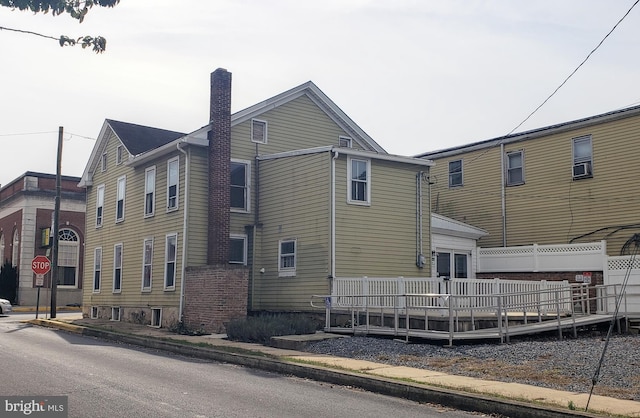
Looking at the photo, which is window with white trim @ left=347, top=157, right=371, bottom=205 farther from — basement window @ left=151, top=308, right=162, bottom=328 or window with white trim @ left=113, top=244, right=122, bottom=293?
window with white trim @ left=113, top=244, right=122, bottom=293

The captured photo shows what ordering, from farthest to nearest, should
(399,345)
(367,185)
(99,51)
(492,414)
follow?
(367,185) < (399,345) < (492,414) < (99,51)

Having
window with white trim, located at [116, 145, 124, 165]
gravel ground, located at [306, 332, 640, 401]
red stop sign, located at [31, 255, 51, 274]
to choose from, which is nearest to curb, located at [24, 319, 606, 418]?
gravel ground, located at [306, 332, 640, 401]

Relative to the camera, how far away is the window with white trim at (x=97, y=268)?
31672 mm

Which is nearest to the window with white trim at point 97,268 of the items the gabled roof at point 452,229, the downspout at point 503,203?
the gabled roof at point 452,229

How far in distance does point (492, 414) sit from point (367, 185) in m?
13.8

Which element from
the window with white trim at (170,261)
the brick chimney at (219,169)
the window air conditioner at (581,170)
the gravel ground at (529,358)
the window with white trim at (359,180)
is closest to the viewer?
the gravel ground at (529,358)

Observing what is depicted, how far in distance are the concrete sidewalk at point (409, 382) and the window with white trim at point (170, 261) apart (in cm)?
612

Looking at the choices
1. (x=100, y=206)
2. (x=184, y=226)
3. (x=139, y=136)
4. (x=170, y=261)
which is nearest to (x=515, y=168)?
(x=184, y=226)

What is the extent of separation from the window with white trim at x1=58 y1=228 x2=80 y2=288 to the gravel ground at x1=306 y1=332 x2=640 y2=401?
3528 cm

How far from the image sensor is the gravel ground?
12078mm

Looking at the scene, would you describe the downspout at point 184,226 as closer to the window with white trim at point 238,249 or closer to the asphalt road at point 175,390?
the window with white trim at point 238,249

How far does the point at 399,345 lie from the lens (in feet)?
54.5

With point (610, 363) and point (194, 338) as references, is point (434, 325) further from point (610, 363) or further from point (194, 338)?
point (194, 338)

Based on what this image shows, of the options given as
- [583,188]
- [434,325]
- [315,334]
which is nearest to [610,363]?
[434,325]
